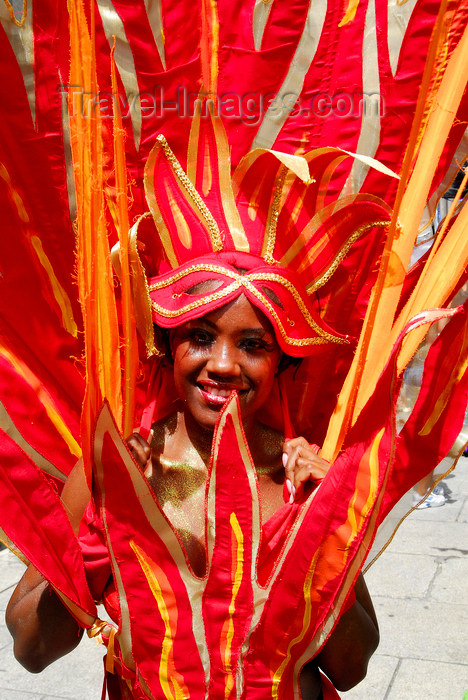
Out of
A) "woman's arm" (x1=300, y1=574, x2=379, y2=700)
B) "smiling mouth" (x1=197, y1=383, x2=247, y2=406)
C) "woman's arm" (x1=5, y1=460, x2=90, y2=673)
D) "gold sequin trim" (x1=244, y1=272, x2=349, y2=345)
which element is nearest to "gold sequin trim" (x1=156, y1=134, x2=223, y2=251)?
"gold sequin trim" (x1=244, y1=272, x2=349, y2=345)

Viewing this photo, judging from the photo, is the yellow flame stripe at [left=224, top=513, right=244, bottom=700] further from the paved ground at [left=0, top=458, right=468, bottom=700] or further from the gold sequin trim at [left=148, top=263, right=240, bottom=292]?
the paved ground at [left=0, top=458, right=468, bottom=700]

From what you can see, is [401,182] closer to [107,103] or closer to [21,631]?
[107,103]

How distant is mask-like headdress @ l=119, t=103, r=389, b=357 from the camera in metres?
1.42

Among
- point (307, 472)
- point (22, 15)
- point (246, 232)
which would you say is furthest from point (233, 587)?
point (22, 15)

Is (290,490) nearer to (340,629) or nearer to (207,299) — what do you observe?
(340,629)

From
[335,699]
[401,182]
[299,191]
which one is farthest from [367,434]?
[335,699]

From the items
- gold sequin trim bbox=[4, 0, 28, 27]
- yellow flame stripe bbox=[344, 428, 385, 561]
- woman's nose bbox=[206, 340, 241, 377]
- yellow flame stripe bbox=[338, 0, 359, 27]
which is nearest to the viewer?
yellow flame stripe bbox=[344, 428, 385, 561]

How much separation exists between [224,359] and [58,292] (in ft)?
→ 1.46

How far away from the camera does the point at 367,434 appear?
4.13ft

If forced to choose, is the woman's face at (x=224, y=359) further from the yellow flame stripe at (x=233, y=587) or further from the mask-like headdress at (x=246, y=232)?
the yellow flame stripe at (x=233, y=587)

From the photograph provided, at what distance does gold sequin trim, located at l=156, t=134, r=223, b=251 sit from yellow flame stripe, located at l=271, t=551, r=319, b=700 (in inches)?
23.8

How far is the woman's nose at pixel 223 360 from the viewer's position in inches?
53.9

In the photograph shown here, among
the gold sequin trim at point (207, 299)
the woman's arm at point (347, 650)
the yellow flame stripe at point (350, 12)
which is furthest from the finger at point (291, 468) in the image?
the yellow flame stripe at point (350, 12)

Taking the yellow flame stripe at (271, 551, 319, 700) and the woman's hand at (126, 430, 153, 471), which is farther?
the woman's hand at (126, 430, 153, 471)
